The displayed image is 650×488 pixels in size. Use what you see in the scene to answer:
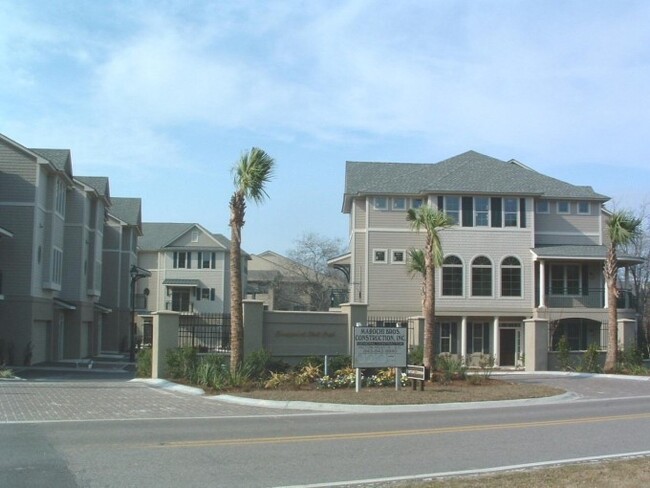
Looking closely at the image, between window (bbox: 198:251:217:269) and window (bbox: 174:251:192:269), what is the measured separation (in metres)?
0.98

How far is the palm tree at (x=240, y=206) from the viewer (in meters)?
23.2

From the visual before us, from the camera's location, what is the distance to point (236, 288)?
23266 mm

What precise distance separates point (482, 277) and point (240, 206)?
21800 mm

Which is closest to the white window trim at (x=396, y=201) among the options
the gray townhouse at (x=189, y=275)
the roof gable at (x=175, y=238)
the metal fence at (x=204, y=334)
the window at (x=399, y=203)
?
the window at (x=399, y=203)

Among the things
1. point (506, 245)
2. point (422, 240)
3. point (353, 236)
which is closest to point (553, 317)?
point (506, 245)

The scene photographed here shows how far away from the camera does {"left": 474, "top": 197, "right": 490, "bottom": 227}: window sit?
1672 inches

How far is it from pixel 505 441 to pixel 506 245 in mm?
30671

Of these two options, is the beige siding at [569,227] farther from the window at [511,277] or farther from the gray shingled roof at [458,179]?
the window at [511,277]

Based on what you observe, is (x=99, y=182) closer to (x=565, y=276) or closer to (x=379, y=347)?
(x=565, y=276)

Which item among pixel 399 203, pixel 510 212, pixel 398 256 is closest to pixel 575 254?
pixel 510 212

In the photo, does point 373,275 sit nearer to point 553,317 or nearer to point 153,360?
point 553,317

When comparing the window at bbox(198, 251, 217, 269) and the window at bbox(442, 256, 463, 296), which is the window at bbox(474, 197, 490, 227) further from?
the window at bbox(198, 251, 217, 269)

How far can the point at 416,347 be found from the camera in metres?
27.4

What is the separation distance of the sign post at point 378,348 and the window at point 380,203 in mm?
21441
